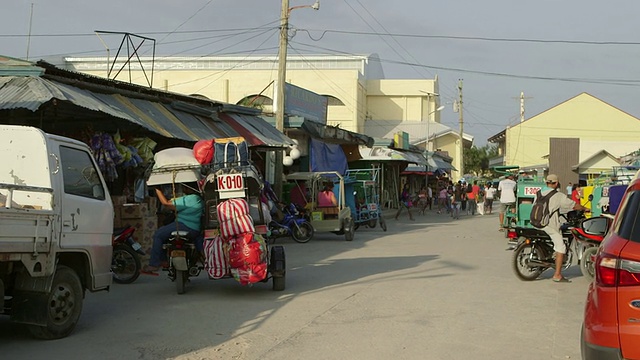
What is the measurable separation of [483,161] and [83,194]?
91952mm

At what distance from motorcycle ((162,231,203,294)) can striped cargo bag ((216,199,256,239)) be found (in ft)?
2.26

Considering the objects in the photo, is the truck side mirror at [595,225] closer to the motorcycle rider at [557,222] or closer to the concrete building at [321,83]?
the motorcycle rider at [557,222]

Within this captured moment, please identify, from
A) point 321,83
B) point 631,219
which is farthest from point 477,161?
point 631,219

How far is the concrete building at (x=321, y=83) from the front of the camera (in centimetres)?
5256

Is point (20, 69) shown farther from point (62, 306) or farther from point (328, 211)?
point (328, 211)

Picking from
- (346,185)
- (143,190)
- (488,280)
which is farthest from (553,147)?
(143,190)

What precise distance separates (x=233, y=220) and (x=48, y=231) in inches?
129

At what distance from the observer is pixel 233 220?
990 centimetres

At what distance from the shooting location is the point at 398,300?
10047 mm

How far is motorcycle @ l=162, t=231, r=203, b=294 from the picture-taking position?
1020cm

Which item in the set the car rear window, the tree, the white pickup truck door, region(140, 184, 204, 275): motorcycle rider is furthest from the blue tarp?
the tree

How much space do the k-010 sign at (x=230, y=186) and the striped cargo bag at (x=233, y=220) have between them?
167 millimetres

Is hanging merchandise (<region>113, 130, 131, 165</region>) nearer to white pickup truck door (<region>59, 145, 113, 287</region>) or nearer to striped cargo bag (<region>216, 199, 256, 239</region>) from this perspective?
striped cargo bag (<region>216, 199, 256, 239</region>)

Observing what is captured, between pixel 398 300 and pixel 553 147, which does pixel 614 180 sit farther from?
pixel 553 147
